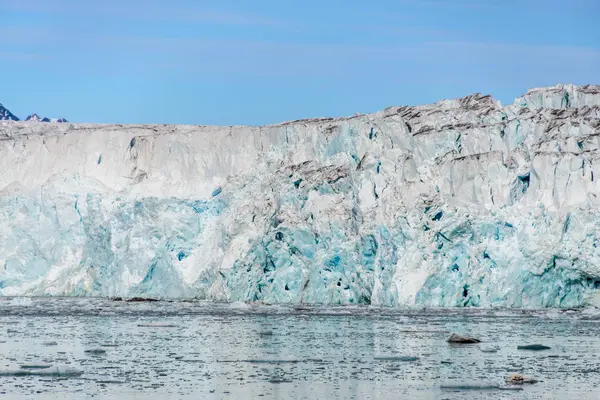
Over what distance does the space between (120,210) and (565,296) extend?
671 inches

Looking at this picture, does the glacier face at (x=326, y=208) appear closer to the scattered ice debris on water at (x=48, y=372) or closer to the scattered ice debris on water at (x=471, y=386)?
the scattered ice debris on water at (x=471, y=386)

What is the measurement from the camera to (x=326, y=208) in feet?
121

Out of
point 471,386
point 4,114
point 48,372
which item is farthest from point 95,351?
point 4,114

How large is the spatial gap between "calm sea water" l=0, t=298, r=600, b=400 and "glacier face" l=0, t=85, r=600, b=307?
2016mm

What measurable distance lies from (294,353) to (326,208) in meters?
17.1

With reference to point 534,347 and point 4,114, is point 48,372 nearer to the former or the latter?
point 534,347

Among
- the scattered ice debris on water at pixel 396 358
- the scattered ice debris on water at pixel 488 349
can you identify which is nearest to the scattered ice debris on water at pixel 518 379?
the scattered ice debris on water at pixel 396 358

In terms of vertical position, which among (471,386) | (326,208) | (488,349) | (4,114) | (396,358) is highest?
(4,114)

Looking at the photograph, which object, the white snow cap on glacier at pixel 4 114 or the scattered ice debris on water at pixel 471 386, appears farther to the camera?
the white snow cap on glacier at pixel 4 114

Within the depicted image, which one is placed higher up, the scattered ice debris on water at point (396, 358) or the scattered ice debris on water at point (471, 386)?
the scattered ice debris on water at point (396, 358)

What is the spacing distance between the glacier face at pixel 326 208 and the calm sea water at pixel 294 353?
2.02 m

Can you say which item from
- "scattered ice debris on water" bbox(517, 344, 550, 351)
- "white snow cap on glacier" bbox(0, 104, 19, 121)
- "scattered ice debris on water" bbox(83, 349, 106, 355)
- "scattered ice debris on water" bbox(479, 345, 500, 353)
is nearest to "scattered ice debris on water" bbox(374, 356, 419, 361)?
"scattered ice debris on water" bbox(479, 345, 500, 353)

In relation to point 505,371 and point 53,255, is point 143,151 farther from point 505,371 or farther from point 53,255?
point 505,371

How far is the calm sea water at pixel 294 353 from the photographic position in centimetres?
1477
